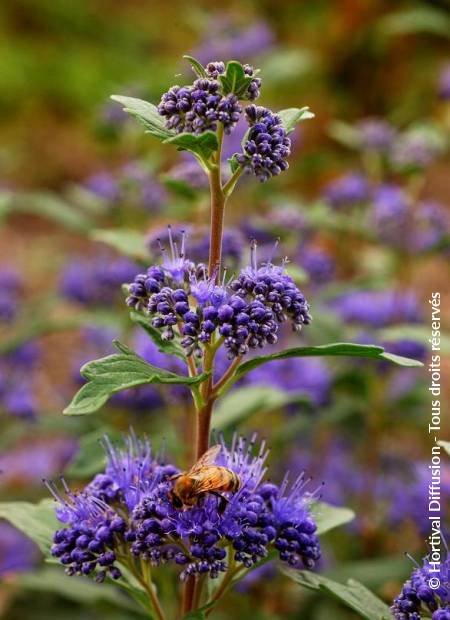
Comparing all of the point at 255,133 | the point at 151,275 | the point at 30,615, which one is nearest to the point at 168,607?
the point at 30,615

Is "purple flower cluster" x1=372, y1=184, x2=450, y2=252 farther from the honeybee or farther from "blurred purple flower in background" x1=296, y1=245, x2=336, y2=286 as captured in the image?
the honeybee

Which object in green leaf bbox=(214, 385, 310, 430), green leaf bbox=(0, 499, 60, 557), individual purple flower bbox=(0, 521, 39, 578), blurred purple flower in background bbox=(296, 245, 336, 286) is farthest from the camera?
blurred purple flower in background bbox=(296, 245, 336, 286)

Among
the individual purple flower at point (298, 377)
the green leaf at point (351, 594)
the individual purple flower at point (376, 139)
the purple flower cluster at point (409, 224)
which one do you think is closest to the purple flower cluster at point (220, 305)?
the green leaf at point (351, 594)

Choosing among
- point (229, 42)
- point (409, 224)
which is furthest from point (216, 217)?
point (229, 42)

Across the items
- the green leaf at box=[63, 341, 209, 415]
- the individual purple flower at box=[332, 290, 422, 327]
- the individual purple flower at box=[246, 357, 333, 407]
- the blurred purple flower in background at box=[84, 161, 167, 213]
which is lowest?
the green leaf at box=[63, 341, 209, 415]

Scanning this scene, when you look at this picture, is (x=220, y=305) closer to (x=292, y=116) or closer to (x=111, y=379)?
(x=111, y=379)

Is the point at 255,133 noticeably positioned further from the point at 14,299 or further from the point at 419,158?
the point at 14,299

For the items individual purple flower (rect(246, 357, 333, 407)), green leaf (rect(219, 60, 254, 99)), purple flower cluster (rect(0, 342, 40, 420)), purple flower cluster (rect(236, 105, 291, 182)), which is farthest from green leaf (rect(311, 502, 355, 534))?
purple flower cluster (rect(0, 342, 40, 420))

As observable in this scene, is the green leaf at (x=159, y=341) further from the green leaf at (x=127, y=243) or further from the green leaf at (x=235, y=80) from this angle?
the green leaf at (x=127, y=243)
